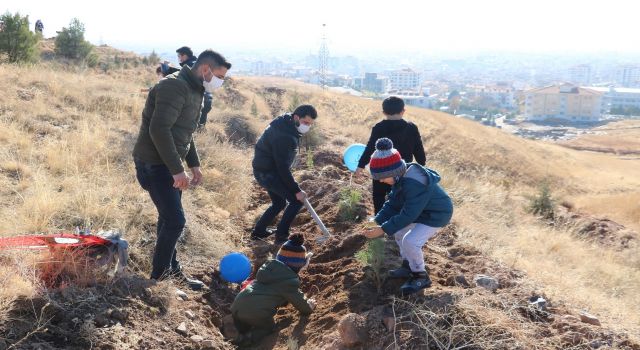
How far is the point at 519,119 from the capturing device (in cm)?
11525

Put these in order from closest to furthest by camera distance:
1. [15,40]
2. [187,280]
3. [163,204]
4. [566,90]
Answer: [163,204] < [187,280] < [15,40] < [566,90]

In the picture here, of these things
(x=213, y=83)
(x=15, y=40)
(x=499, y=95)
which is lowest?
(x=499, y=95)

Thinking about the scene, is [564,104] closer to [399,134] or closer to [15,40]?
[15,40]

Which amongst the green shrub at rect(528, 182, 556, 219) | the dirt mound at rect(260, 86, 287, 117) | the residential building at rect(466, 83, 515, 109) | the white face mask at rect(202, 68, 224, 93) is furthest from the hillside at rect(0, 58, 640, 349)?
the residential building at rect(466, 83, 515, 109)

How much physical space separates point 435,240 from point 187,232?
267 cm

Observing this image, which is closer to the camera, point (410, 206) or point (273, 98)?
point (410, 206)

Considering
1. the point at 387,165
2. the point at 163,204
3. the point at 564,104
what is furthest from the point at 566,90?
the point at 163,204

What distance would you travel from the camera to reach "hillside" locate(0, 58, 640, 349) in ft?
11.5

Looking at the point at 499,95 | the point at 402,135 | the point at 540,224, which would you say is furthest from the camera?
the point at 499,95

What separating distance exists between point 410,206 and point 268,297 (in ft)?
4.29

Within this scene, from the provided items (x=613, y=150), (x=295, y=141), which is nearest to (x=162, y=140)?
(x=295, y=141)

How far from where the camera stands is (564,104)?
Result: 119 m

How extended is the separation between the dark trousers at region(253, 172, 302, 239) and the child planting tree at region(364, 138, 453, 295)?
6.17 ft

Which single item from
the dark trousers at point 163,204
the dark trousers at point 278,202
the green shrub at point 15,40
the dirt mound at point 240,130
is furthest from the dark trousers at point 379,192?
the green shrub at point 15,40
